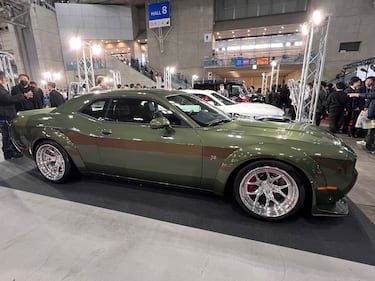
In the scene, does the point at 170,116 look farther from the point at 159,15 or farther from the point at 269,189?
the point at 159,15

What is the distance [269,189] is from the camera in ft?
7.09

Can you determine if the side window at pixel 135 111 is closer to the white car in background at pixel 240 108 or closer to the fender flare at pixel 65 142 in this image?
the fender flare at pixel 65 142

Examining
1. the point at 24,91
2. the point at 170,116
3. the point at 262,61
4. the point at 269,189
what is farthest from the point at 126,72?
the point at 269,189

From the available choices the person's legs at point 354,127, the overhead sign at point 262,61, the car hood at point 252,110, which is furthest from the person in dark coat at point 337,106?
the overhead sign at point 262,61

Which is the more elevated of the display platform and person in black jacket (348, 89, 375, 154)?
person in black jacket (348, 89, 375, 154)

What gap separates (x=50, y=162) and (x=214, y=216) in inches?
96.1

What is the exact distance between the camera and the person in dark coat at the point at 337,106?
19.2ft

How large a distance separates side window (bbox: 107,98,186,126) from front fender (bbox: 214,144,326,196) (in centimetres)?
87

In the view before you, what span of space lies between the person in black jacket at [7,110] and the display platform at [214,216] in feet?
4.02

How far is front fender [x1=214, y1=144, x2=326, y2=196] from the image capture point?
1.92m

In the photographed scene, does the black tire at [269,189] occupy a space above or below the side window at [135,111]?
below

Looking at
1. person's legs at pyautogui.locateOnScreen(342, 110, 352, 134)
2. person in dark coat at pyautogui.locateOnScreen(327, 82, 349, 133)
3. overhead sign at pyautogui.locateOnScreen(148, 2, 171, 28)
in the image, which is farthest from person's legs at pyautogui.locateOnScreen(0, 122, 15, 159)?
overhead sign at pyautogui.locateOnScreen(148, 2, 171, 28)

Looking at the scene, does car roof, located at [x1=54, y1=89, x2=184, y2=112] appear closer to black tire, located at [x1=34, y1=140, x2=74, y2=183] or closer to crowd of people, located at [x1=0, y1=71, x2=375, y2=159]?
black tire, located at [x1=34, y1=140, x2=74, y2=183]

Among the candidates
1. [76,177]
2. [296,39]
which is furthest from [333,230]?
[296,39]
